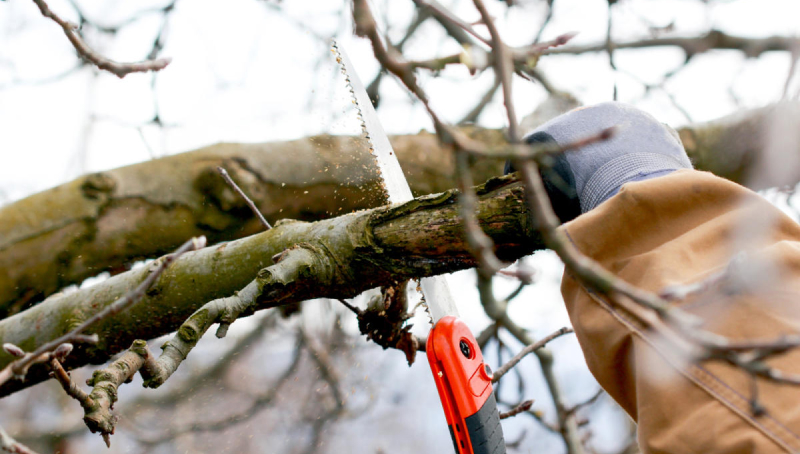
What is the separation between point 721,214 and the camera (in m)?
0.89

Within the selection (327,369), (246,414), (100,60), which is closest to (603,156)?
Answer: (100,60)

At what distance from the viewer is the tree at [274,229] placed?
1.26 m

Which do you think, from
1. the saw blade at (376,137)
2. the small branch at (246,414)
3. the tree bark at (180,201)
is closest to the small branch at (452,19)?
the saw blade at (376,137)

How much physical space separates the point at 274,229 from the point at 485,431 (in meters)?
0.81

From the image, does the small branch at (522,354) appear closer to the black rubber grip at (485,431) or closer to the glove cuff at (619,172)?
the black rubber grip at (485,431)

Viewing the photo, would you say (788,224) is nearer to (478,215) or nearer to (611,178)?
(611,178)

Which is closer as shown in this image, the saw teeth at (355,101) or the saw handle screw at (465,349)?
the saw handle screw at (465,349)

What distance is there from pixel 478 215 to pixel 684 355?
750 mm

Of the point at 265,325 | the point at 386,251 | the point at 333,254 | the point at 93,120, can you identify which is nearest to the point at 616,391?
the point at 386,251

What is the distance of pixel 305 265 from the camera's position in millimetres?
1344

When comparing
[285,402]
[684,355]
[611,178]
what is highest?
[611,178]

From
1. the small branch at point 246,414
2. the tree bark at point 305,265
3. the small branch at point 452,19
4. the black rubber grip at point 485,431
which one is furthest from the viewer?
the small branch at point 246,414

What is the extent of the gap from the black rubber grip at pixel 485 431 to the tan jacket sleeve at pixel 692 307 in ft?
1.72

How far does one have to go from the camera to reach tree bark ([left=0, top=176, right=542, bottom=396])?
1184 mm
